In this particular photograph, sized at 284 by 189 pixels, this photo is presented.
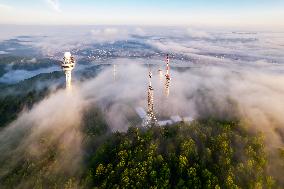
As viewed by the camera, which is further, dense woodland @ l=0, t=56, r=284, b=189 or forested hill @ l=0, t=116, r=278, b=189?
dense woodland @ l=0, t=56, r=284, b=189

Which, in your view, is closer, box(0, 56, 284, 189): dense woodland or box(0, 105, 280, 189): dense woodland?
box(0, 105, 280, 189): dense woodland

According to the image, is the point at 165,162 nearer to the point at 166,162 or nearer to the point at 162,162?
the point at 166,162

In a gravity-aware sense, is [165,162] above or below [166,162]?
above

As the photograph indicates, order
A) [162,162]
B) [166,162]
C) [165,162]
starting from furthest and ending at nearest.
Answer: [166,162]
[165,162]
[162,162]

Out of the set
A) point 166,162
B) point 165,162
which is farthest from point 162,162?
point 166,162

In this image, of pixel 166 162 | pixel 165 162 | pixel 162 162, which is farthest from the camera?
pixel 166 162

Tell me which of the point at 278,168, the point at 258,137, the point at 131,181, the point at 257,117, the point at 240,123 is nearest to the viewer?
the point at 131,181

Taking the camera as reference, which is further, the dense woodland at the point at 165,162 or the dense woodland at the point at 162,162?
the dense woodland at the point at 162,162

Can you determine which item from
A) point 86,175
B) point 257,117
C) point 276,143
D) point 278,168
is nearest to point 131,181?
point 86,175

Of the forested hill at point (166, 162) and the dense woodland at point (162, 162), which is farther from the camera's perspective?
the dense woodland at point (162, 162)

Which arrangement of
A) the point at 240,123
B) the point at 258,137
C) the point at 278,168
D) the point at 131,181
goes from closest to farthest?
the point at 131,181 → the point at 278,168 → the point at 258,137 → the point at 240,123

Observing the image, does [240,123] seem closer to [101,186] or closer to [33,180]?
[101,186]
